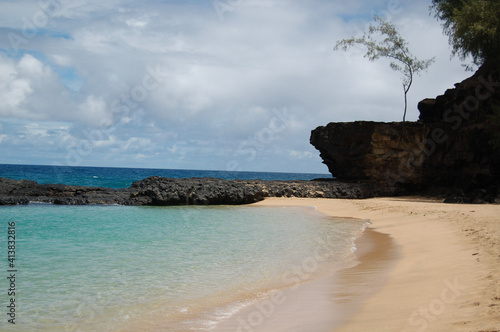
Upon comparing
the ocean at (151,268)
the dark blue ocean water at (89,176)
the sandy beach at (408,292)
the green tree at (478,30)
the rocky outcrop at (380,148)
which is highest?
the green tree at (478,30)

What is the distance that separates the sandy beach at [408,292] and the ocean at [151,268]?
57cm

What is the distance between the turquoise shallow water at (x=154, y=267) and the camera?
520 centimetres

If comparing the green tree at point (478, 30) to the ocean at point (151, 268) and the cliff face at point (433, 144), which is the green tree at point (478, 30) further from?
the ocean at point (151, 268)

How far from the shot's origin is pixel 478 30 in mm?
20203

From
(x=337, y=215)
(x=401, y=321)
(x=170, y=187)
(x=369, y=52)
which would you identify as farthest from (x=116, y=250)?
(x=369, y=52)

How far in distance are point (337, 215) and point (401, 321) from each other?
13.7 meters

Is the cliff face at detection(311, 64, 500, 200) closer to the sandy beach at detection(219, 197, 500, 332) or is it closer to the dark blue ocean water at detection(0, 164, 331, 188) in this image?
the sandy beach at detection(219, 197, 500, 332)

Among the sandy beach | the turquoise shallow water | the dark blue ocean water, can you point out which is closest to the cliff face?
the turquoise shallow water

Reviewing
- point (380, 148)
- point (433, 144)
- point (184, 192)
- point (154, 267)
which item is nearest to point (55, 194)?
point (184, 192)

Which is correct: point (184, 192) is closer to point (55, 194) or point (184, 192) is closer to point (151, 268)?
point (55, 194)

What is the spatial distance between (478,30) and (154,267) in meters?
20.3

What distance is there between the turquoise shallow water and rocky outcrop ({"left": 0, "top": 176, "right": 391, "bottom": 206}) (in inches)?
288

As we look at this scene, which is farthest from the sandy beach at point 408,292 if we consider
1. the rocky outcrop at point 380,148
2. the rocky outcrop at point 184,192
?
the rocky outcrop at point 380,148

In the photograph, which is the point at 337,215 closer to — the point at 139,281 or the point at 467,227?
the point at 467,227
